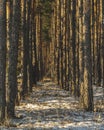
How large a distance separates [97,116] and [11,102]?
2914 mm

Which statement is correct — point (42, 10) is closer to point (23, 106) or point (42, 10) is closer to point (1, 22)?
point (23, 106)

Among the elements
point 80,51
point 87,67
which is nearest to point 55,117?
point 87,67

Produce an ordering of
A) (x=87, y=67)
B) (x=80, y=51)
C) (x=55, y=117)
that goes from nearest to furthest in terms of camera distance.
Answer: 1. (x=55, y=117)
2. (x=87, y=67)
3. (x=80, y=51)

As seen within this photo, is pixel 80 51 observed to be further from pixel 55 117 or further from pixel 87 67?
pixel 55 117

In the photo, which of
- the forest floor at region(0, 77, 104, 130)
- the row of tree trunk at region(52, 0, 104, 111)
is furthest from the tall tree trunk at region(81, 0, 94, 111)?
the forest floor at region(0, 77, 104, 130)

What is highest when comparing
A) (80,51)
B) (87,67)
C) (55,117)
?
(80,51)

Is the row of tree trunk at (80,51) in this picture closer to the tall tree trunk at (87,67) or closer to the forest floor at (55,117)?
the tall tree trunk at (87,67)

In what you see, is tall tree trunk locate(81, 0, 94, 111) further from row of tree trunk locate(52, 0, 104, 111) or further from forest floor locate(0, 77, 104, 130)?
forest floor locate(0, 77, 104, 130)

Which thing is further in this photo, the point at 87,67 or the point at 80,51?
the point at 80,51

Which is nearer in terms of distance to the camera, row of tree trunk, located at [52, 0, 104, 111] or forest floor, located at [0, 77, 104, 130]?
A: forest floor, located at [0, 77, 104, 130]

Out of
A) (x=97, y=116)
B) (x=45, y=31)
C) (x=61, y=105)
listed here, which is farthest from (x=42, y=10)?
(x=97, y=116)

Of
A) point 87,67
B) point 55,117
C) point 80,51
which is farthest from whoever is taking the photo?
point 80,51

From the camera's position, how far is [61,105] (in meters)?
16.7

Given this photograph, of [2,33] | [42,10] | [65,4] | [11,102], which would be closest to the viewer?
[2,33]
